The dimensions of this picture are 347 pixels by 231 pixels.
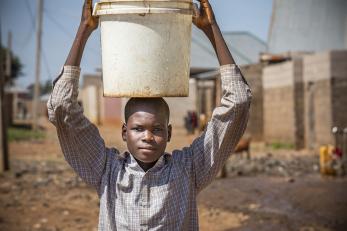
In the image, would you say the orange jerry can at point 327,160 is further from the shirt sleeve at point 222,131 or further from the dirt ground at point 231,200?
the shirt sleeve at point 222,131

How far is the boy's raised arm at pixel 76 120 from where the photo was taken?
2039mm

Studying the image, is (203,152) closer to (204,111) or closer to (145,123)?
(145,123)

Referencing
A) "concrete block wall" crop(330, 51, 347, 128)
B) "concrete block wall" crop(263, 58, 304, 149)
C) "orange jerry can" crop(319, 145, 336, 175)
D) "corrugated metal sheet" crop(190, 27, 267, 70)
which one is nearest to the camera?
"orange jerry can" crop(319, 145, 336, 175)

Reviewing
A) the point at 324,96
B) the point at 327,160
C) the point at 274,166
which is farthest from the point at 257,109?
the point at 327,160

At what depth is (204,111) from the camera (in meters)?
20.3

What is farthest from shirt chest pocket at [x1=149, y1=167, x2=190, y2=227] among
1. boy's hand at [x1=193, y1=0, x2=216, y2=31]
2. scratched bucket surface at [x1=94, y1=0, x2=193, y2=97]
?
boy's hand at [x1=193, y1=0, x2=216, y2=31]

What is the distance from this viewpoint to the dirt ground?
564cm

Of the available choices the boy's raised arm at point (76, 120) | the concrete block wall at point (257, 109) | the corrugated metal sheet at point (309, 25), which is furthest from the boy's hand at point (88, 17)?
the concrete block wall at point (257, 109)

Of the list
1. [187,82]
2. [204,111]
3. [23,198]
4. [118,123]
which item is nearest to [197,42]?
[118,123]

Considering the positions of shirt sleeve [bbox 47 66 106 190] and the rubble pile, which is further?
the rubble pile

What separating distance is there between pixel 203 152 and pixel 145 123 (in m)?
0.25

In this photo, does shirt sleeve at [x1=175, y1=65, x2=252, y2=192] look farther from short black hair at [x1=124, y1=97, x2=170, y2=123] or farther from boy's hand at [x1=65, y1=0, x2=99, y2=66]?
boy's hand at [x1=65, y1=0, x2=99, y2=66]

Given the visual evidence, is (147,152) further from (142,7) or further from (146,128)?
(142,7)

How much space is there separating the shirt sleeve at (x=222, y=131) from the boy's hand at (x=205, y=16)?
19 centimetres
